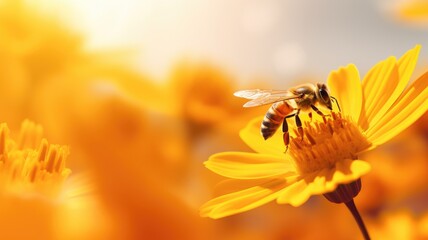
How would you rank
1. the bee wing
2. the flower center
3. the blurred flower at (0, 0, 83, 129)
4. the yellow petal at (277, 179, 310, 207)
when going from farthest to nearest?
the blurred flower at (0, 0, 83, 129) → the bee wing → the flower center → the yellow petal at (277, 179, 310, 207)

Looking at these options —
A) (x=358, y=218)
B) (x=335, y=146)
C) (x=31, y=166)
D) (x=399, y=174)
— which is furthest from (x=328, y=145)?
(x=399, y=174)

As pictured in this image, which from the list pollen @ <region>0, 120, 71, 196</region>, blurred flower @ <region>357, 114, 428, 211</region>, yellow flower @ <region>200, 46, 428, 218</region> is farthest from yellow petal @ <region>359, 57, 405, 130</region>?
blurred flower @ <region>357, 114, 428, 211</region>

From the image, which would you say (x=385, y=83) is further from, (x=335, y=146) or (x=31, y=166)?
(x=31, y=166)

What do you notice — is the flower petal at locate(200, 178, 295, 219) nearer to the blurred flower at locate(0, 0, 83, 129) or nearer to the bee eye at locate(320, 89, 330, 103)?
the bee eye at locate(320, 89, 330, 103)

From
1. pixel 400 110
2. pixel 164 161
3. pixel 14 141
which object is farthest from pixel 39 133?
pixel 400 110

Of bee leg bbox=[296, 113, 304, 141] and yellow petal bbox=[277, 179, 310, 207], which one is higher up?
bee leg bbox=[296, 113, 304, 141]

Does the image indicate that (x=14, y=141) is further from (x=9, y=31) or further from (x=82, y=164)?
(x=9, y=31)
